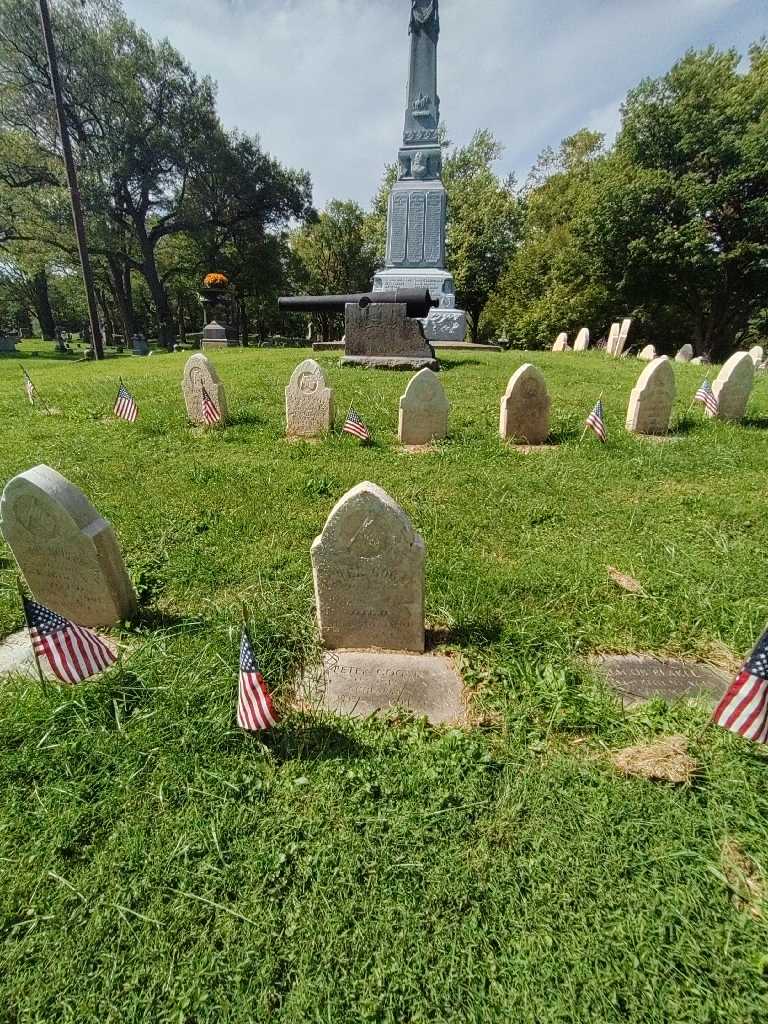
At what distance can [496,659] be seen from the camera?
2.54 meters

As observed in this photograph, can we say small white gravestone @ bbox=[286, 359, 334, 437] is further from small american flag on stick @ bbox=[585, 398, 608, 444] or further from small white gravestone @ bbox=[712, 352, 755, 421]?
small white gravestone @ bbox=[712, 352, 755, 421]

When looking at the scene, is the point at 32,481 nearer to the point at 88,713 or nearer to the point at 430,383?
the point at 88,713

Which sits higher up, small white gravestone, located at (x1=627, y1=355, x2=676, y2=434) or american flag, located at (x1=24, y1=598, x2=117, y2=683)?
small white gravestone, located at (x1=627, y1=355, x2=676, y2=434)

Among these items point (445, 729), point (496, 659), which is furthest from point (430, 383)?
point (445, 729)

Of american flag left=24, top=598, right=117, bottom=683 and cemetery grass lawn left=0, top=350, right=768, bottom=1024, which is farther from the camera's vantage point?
american flag left=24, top=598, right=117, bottom=683

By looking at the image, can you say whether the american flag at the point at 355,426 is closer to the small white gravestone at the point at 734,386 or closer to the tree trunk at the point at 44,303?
the small white gravestone at the point at 734,386

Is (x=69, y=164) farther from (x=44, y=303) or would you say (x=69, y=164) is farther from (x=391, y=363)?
A: (x=44, y=303)

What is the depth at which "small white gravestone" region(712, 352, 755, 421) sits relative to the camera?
6.39m

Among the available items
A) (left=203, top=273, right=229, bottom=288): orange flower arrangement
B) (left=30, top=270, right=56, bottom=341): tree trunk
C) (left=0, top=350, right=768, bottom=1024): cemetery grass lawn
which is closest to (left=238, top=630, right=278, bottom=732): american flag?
(left=0, top=350, right=768, bottom=1024): cemetery grass lawn

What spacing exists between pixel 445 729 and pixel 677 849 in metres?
0.94

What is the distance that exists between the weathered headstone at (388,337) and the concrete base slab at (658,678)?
9.03 metres

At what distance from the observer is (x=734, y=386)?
651cm

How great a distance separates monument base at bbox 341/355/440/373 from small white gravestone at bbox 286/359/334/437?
4.80 m

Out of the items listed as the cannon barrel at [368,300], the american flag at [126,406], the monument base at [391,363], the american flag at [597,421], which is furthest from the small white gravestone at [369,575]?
the cannon barrel at [368,300]
